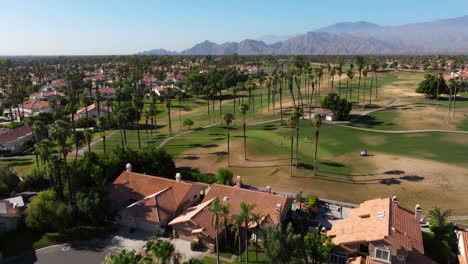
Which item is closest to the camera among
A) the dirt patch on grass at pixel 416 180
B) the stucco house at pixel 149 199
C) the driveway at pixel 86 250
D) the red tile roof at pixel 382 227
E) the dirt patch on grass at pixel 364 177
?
the red tile roof at pixel 382 227

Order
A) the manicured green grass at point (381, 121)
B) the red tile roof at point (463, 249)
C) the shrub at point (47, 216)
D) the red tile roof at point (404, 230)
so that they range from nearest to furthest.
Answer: the red tile roof at point (404, 230) < the red tile roof at point (463, 249) < the shrub at point (47, 216) < the manicured green grass at point (381, 121)

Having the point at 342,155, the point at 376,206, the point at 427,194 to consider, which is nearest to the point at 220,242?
the point at 376,206

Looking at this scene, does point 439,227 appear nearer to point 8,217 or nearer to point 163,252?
point 163,252

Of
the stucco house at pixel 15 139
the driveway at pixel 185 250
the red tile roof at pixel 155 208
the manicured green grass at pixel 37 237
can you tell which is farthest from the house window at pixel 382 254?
the stucco house at pixel 15 139

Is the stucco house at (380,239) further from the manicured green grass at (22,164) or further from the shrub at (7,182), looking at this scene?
the manicured green grass at (22,164)

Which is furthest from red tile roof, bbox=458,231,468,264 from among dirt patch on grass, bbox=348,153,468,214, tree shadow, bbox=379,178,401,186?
tree shadow, bbox=379,178,401,186

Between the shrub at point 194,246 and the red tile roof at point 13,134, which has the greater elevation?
the red tile roof at point 13,134

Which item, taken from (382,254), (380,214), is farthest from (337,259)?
(380,214)
